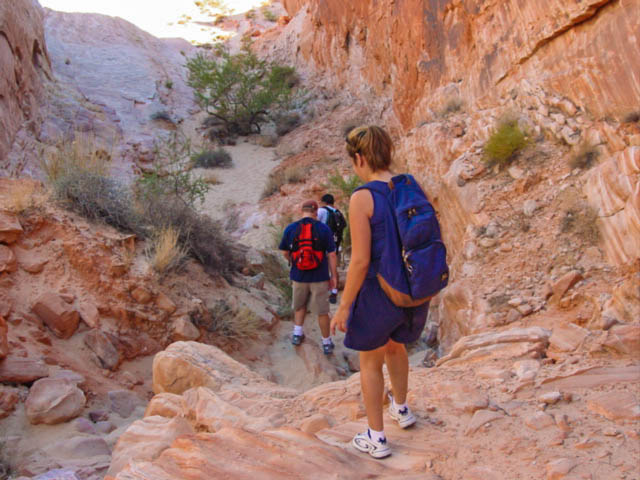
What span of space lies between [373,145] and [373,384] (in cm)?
117

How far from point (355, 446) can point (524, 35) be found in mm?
6849

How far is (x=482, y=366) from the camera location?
135 inches

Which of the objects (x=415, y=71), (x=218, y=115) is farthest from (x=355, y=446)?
(x=218, y=115)

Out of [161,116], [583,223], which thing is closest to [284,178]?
[161,116]

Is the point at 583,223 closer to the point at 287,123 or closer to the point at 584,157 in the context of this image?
the point at 584,157

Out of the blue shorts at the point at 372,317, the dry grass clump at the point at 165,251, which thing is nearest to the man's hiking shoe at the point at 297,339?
the dry grass clump at the point at 165,251

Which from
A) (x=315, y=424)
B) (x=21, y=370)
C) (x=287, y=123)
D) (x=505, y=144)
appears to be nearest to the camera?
(x=315, y=424)

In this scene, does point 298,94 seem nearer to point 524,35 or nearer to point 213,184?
point 213,184

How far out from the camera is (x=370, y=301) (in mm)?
2340

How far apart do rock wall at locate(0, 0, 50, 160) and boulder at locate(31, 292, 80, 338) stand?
6668 mm

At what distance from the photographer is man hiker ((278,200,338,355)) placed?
5.46m

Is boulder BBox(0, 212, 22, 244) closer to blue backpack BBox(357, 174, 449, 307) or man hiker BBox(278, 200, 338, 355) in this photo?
man hiker BBox(278, 200, 338, 355)

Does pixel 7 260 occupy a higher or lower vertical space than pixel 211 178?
lower

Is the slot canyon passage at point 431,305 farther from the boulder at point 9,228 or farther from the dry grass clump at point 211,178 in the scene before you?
the dry grass clump at point 211,178
